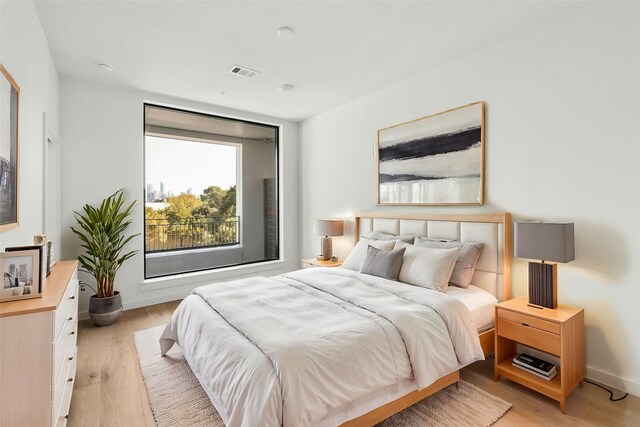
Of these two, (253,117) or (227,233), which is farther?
(227,233)

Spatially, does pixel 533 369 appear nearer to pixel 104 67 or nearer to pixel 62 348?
pixel 62 348

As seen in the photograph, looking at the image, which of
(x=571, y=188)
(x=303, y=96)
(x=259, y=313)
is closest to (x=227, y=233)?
(x=303, y=96)

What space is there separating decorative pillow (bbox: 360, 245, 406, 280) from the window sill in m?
2.52

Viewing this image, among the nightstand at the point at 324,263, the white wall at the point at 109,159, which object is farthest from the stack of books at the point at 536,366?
the white wall at the point at 109,159

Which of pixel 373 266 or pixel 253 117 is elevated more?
pixel 253 117

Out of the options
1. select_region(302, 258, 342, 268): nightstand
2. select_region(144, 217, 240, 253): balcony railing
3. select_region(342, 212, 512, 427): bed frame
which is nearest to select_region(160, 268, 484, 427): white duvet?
select_region(342, 212, 512, 427): bed frame

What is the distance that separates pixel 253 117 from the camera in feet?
17.0

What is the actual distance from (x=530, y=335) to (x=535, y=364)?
239mm

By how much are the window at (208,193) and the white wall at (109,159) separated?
0.95 m

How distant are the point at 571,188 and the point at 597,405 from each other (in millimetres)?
1515

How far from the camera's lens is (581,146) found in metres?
2.46

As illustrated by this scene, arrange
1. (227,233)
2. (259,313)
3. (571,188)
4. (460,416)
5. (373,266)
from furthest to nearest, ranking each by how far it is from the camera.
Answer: (227,233) → (373,266) → (571,188) → (259,313) → (460,416)

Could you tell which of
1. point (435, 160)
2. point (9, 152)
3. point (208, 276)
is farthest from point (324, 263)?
point (9, 152)

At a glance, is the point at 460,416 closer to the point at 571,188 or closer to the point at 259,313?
the point at 259,313
